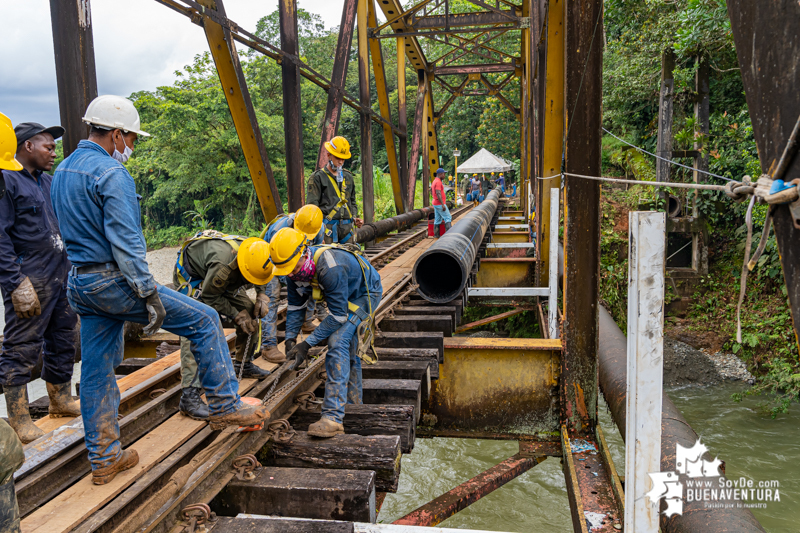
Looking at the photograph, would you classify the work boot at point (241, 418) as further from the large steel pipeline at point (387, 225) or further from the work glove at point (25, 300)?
the large steel pipeline at point (387, 225)

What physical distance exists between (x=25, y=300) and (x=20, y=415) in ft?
2.16

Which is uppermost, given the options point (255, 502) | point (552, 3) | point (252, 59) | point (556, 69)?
point (252, 59)

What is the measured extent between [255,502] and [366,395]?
4.24 feet

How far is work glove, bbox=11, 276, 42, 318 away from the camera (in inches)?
120

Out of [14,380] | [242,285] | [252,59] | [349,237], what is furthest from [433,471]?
[252,59]

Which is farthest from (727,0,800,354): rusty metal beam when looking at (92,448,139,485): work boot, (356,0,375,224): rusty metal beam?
(356,0,375,224): rusty metal beam

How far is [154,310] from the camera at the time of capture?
101 inches

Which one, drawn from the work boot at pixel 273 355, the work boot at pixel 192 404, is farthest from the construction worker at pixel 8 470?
the work boot at pixel 273 355

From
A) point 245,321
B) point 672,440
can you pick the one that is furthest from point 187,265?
point 672,440

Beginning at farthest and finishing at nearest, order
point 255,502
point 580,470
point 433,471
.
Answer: point 433,471, point 580,470, point 255,502

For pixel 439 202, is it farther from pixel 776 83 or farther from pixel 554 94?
pixel 776 83

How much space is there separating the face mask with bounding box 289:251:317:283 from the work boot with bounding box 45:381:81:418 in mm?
1597

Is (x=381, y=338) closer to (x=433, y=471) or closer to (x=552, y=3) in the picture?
(x=552, y=3)

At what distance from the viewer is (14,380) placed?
3.11 metres
